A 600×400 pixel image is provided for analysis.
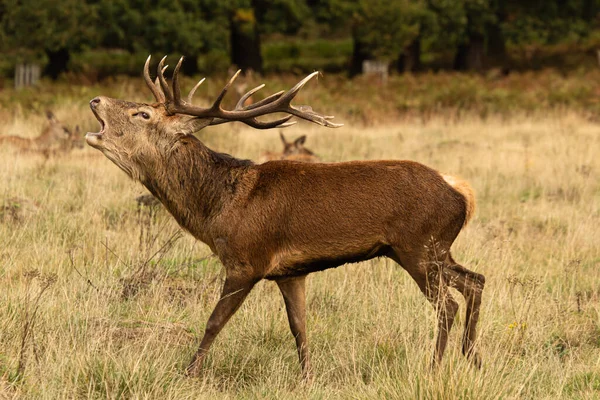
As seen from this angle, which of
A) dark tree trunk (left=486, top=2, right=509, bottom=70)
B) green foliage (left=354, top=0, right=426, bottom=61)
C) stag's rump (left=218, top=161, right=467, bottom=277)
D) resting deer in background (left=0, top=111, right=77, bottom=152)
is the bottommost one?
dark tree trunk (left=486, top=2, right=509, bottom=70)

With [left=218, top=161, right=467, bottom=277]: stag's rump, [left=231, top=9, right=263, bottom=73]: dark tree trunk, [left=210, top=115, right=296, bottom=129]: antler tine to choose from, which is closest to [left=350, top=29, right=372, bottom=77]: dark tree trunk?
[left=231, top=9, right=263, bottom=73]: dark tree trunk

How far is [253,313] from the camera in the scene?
6035 mm

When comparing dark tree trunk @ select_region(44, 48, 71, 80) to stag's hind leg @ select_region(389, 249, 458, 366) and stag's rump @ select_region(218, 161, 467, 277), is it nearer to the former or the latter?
stag's rump @ select_region(218, 161, 467, 277)

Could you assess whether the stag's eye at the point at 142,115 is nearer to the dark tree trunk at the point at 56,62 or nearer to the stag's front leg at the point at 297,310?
the stag's front leg at the point at 297,310

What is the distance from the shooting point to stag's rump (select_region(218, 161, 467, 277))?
5395 millimetres

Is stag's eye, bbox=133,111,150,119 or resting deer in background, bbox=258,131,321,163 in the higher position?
stag's eye, bbox=133,111,150,119

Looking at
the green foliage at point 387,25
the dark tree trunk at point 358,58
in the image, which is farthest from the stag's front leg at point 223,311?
the dark tree trunk at point 358,58

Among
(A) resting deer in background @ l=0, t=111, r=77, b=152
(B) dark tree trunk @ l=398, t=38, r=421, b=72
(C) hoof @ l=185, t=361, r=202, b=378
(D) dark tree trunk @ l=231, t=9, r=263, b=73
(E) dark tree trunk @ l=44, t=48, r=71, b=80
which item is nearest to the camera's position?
(C) hoof @ l=185, t=361, r=202, b=378

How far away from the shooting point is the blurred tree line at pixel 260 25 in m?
27.0

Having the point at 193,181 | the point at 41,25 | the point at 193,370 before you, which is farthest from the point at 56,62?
the point at 193,370

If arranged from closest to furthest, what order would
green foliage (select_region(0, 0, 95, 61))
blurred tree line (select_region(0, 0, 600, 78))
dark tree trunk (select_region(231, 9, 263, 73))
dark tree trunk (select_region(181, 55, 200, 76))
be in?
green foliage (select_region(0, 0, 95, 61))
blurred tree line (select_region(0, 0, 600, 78))
dark tree trunk (select_region(181, 55, 200, 76))
dark tree trunk (select_region(231, 9, 263, 73))

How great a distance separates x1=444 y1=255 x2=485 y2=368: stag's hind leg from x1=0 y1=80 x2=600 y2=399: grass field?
0.30ft

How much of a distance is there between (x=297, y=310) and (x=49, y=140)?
8.31 metres

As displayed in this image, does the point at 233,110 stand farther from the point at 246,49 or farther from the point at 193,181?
the point at 246,49
